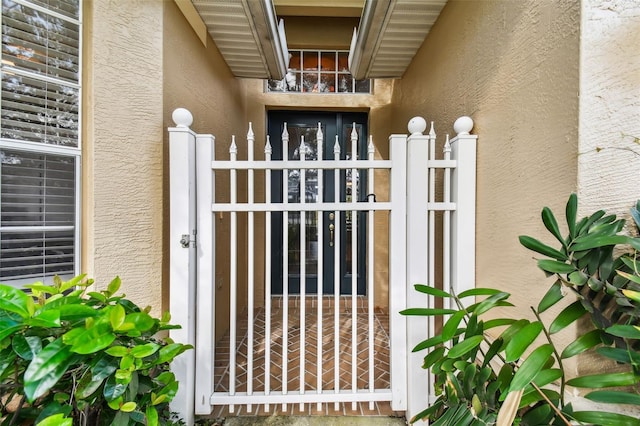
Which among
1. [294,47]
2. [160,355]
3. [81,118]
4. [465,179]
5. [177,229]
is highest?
[294,47]

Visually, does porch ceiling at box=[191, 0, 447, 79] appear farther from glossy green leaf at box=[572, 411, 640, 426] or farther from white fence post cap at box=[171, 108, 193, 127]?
glossy green leaf at box=[572, 411, 640, 426]

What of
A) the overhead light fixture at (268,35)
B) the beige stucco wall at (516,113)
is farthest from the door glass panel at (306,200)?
the beige stucco wall at (516,113)

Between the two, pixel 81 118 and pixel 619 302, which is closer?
Answer: pixel 619 302

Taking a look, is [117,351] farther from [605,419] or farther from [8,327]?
[605,419]

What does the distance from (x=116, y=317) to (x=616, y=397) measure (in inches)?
60.1

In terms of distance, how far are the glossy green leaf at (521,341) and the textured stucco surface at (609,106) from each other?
46cm

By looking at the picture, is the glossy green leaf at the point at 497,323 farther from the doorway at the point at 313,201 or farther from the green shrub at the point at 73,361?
the doorway at the point at 313,201

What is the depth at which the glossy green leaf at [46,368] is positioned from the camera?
31.6 inches

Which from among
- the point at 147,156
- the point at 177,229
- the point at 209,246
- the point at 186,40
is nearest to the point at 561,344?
the point at 209,246

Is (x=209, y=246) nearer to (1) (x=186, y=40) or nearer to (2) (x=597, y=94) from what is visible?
(1) (x=186, y=40)

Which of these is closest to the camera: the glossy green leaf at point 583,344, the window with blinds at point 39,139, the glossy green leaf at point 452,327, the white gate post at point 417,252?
the glossy green leaf at point 583,344

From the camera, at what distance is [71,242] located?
1484mm

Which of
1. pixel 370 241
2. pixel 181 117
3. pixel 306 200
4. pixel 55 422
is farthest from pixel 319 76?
pixel 55 422

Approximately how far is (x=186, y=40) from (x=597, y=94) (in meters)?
2.28
